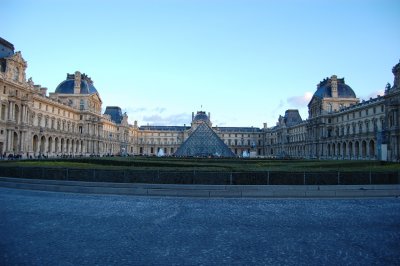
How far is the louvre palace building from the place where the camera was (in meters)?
49.8

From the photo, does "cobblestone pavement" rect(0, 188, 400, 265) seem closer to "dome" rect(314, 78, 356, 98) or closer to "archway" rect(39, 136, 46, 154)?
"archway" rect(39, 136, 46, 154)

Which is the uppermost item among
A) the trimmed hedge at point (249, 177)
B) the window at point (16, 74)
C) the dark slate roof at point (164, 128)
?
the window at point (16, 74)

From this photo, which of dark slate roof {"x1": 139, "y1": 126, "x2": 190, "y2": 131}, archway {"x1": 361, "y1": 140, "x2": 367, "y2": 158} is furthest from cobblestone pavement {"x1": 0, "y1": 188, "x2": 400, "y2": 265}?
dark slate roof {"x1": 139, "y1": 126, "x2": 190, "y2": 131}

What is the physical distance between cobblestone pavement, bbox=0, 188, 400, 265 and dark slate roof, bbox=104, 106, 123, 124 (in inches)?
4027

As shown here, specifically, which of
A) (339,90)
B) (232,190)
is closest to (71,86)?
(339,90)

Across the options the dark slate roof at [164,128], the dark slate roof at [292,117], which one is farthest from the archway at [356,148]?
the dark slate roof at [164,128]

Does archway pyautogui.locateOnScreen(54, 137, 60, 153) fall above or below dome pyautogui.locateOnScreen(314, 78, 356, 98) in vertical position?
below

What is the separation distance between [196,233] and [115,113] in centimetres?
11095

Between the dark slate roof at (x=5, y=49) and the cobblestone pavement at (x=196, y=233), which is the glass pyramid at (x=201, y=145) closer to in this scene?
the dark slate roof at (x=5, y=49)

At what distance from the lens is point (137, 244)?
6719 millimetres

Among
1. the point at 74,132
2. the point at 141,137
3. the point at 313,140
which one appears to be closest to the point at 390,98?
the point at 313,140

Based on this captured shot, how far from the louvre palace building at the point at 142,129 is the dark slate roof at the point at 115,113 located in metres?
0.37

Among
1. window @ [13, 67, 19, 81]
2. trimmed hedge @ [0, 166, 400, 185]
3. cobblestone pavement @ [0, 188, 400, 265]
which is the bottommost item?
cobblestone pavement @ [0, 188, 400, 265]

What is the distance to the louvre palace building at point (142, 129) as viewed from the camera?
1961 inches
